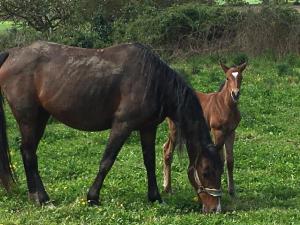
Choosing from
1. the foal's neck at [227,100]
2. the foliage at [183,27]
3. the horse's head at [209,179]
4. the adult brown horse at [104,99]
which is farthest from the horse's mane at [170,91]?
the foliage at [183,27]

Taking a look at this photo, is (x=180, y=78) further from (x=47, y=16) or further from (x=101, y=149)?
(x=47, y=16)

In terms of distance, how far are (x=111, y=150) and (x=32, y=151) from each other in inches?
45.7

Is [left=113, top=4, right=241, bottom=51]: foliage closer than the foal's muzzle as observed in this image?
No

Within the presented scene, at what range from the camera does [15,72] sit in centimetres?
806

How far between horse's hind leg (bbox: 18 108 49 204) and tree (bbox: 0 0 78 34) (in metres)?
17.7

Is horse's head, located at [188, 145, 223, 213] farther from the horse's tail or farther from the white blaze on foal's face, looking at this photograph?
the horse's tail

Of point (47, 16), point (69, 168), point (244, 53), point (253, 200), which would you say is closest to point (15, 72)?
point (69, 168)

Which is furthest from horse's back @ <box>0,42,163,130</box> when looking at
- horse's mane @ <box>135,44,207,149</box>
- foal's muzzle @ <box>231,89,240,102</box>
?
foal's muzzle @ <box>231,89,240,102</box>

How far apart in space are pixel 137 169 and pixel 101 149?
176cm

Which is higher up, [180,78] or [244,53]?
[180,78]

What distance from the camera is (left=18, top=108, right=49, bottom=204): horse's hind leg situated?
26.5 ft

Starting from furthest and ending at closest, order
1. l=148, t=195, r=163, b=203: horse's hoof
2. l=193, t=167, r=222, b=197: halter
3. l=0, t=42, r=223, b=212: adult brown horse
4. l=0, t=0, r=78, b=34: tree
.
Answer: l=0, t=0, r=78, b=34: tree → l=148, t=195, r=163, b=203: horse's hoof → l=0, t=42, r=223, b=212: adult brown horse → l=193, t=167, r=222, b=197: halter

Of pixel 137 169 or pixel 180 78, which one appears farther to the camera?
pixel 137 169

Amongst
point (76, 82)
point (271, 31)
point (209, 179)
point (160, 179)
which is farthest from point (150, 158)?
point (271, 31)
